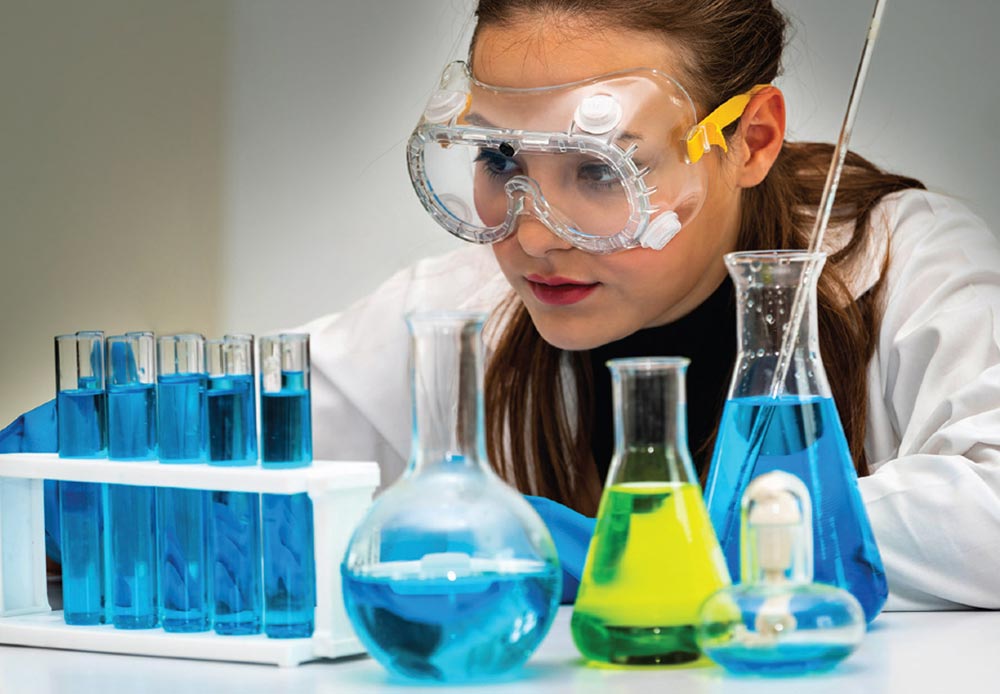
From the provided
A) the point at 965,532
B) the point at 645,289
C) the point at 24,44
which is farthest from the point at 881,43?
the point at 24,44

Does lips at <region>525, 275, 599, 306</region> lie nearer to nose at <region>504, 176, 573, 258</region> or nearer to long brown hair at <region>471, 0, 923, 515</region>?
nose at <region>504, 176, 573, 258</region>

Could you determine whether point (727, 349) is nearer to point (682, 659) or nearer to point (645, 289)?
point (645, 289)

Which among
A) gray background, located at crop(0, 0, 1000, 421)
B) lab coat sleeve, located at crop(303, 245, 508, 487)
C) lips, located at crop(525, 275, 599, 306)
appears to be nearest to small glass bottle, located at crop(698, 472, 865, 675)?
lips, located at crop(525, 275, 599, 306)

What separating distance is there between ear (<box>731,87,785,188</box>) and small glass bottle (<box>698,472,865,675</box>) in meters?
0.84

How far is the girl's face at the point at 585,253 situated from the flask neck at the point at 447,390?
2.16 ft

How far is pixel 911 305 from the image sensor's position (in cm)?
154

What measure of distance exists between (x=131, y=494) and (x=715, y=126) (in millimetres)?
789

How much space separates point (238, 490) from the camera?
877 millimetres

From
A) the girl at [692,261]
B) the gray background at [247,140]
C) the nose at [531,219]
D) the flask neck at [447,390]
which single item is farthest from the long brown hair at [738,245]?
the flask neck at [447,390]

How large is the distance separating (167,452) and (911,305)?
0.96 m

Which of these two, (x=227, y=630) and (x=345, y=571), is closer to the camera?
(x=345, y=571)

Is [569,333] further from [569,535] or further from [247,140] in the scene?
[247,140]

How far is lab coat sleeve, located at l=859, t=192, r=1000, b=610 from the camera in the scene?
3.51ft

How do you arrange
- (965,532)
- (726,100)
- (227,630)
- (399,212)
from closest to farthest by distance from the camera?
1. (227,630)
2. (965,532)
3. (726,100)
4. (399,212)
